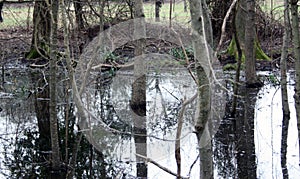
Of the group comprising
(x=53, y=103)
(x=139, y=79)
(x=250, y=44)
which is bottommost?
(x=53, y=103)

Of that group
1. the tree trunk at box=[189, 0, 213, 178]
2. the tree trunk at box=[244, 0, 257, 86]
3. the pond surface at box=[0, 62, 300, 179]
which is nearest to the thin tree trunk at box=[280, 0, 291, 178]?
the pond surface at box=[0, 62, 300, 179]

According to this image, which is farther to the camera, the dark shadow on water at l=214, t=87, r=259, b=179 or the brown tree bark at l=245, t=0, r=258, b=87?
the brown tree bark at l=245, t=0, r=258, b=87

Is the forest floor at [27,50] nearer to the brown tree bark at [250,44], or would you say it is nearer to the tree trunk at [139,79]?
the brown tree bark at [250,44]

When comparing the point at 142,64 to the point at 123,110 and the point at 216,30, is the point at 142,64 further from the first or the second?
the point at 216,30

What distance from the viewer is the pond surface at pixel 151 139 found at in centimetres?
664

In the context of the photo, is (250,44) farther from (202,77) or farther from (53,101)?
(202,77)

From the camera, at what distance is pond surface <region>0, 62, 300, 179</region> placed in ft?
21.8

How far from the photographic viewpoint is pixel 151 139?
792cm

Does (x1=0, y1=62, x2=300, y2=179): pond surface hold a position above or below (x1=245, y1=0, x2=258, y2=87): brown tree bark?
below

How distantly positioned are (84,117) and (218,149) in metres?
1.98

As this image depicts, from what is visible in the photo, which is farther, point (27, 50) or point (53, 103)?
point (27, 50)

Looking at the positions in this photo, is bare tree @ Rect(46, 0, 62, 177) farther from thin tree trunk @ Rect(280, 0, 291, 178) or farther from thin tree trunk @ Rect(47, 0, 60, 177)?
thin tree trunk @ Rect(280, 0, 291, 178)

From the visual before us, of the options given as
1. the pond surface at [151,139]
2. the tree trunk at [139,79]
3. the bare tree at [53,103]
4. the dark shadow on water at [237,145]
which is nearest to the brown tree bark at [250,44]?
the pond surface at [151,139]

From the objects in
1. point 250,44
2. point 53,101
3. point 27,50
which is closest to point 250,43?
point 250,44
